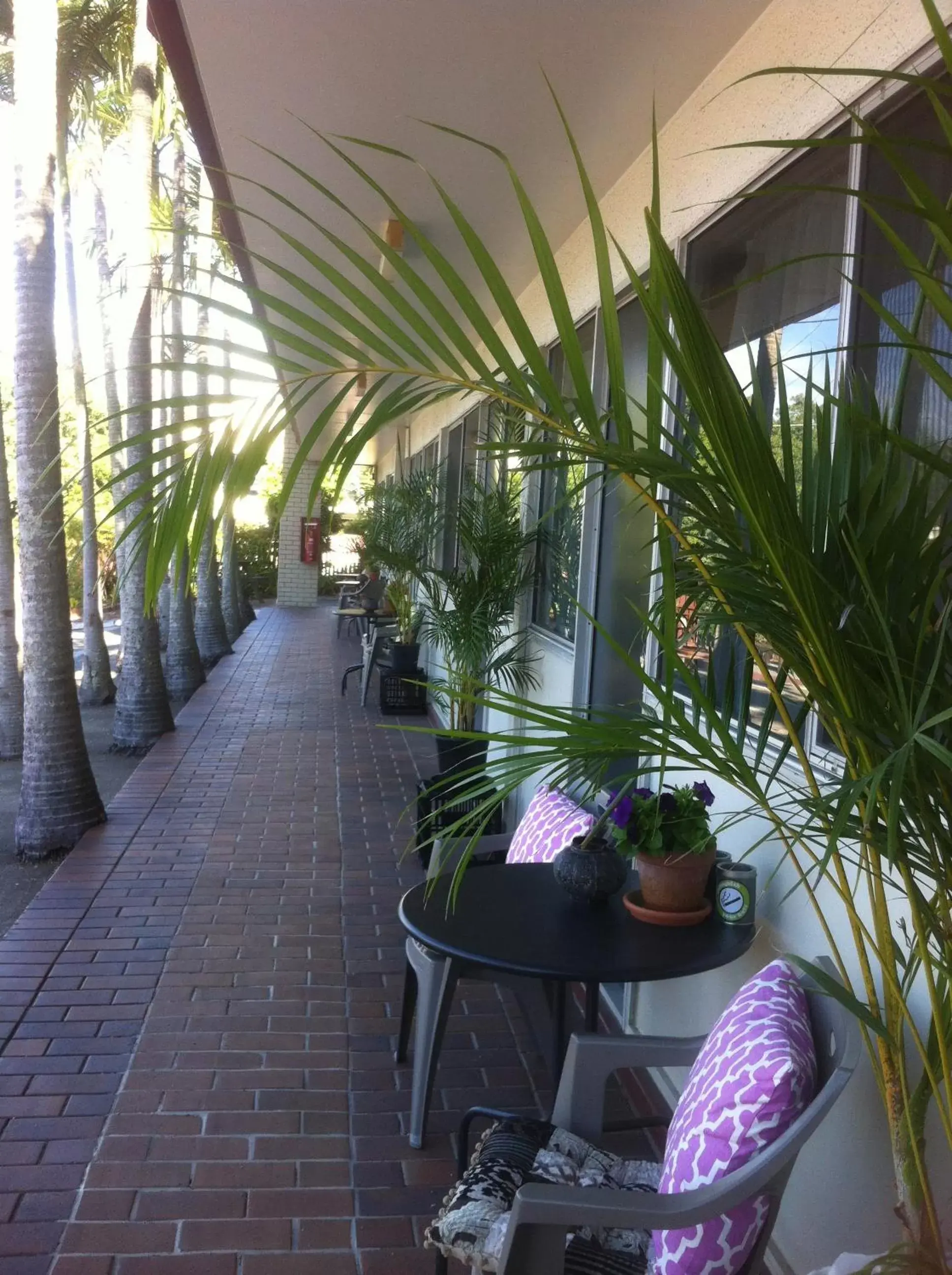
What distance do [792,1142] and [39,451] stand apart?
495 centimetres

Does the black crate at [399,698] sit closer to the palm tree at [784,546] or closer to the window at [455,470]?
the window at [455,470]

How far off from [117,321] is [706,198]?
10.0 meters

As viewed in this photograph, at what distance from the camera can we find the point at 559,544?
17.4 feet

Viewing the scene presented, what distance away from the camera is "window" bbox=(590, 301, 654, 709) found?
4250 mm

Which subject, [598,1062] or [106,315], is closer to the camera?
[598,1062]

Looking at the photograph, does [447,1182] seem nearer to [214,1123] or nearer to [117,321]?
[214,1123]

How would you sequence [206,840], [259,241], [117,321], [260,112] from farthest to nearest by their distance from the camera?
[117,321], [259,241], [206,840], [260,112]

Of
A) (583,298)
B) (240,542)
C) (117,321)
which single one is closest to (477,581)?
(583,298)

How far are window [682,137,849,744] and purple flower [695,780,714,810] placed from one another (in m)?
0.25

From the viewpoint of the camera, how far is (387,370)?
1463 millimetres

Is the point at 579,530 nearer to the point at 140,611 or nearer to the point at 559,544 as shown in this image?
the point at 559,544

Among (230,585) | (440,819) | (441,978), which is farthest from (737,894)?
(230,585)

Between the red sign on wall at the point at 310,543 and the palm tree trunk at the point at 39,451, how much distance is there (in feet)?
51.9

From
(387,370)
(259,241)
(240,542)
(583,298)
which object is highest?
(259,241)
